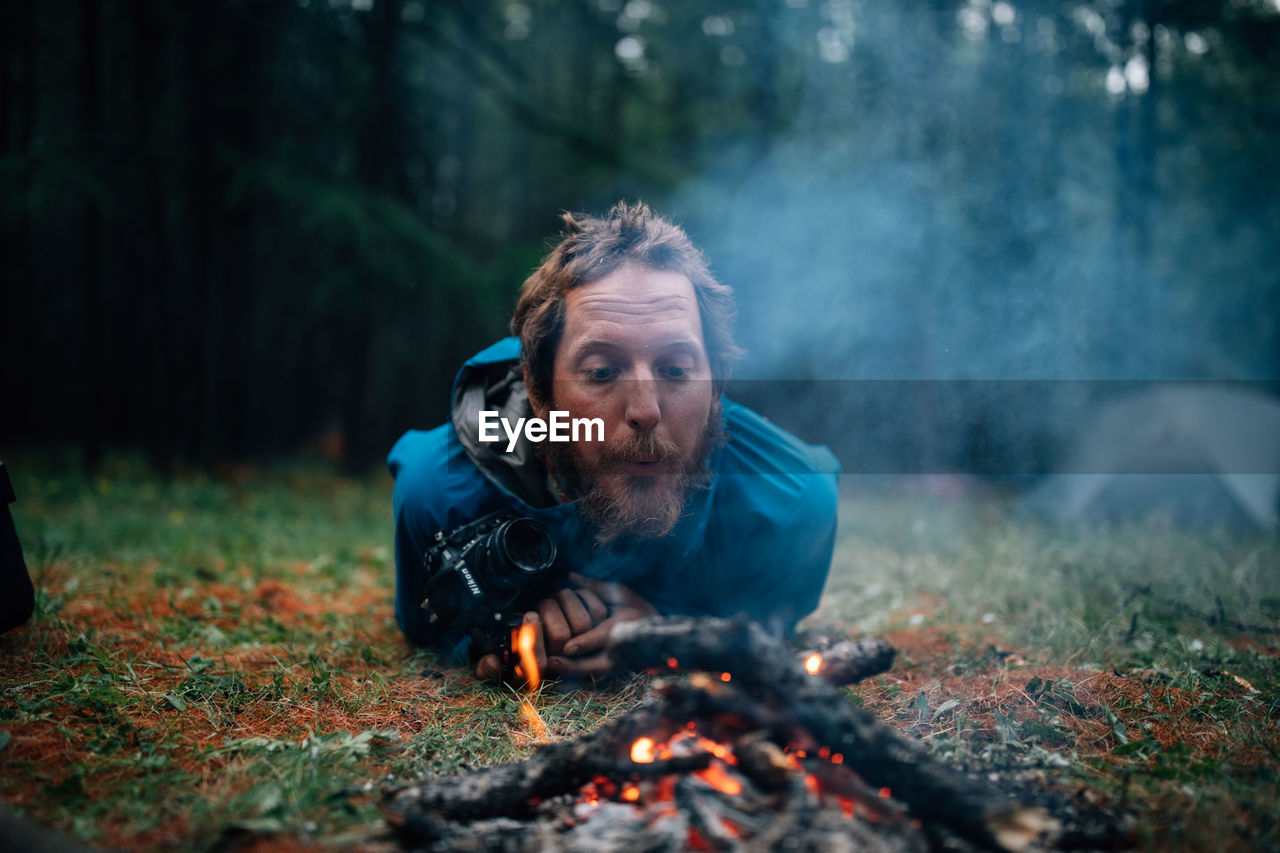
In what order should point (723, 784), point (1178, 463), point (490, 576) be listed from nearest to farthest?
point (723, 784)
point (490, 576)
point (1178, 463)

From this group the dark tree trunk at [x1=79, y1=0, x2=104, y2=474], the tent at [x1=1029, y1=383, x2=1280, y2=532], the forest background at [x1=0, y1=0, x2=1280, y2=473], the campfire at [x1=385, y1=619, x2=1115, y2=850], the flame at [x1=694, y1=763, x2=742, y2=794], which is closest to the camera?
the campfire at [x1=385, y1=619, x2=1115, y2=850]

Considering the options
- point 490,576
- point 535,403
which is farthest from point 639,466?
point 490,576

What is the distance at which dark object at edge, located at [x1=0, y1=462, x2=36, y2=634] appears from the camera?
7.15 ft

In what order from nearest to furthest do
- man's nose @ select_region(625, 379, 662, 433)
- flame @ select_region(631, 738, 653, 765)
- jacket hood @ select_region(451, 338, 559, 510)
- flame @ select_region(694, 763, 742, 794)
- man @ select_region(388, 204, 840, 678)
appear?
flame @ select_region(694, 763, 742, 794) → flame @ select_region(631, 738, 653, 765) → man's nose @ select_region(625, 379, 662, 433) → man @ select_region(388, 204, 840, 678) → jacket hood @ select_region(451, 338, 559, 510)

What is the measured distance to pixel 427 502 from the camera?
2461 mm

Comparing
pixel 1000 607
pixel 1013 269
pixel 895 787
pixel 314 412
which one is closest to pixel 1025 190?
pixel 1013 269

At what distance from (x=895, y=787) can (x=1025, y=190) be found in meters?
7.17

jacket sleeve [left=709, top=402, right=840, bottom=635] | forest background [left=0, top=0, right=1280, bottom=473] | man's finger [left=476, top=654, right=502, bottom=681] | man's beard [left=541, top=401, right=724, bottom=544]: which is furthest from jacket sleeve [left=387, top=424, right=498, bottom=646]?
forest background [left=0, top=0, right=1280, bottom=473]

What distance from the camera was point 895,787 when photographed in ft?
4.83

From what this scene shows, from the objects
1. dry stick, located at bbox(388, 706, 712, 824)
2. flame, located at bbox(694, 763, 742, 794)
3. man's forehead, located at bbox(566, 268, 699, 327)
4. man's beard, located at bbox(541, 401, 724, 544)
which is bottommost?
dry stick, located at bbox(388, 706, 712, 824)

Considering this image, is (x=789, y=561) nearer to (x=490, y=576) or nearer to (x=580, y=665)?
(x=580, y=665)

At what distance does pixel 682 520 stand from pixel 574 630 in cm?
48

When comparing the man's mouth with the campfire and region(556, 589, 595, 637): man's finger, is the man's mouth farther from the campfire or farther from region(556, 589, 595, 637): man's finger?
the campfire

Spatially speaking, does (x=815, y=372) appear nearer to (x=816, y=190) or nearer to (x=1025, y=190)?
(x=816, y=190)
